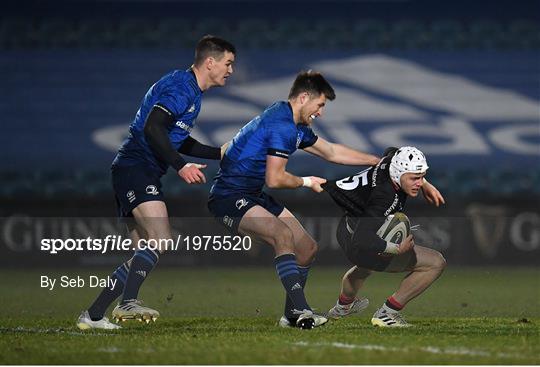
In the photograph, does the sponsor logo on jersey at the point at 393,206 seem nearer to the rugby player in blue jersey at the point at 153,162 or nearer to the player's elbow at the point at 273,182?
the player's elbow at the point at 273,182

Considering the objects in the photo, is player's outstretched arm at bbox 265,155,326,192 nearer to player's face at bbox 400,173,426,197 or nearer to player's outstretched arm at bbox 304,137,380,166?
player's face at bbox 400,173,426,197

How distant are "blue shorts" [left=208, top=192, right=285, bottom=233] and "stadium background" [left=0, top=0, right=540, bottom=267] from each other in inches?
418

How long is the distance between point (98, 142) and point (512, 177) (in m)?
7.61

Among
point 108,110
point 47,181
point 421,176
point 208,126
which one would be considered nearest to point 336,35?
point 208,126

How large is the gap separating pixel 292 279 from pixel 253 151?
101 centimetres

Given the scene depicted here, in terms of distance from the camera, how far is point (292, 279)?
303 inches

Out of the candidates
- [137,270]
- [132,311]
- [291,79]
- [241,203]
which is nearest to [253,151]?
[241,203]

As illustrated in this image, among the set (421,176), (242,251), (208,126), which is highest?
(421,176)

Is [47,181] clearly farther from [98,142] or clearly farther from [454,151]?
[454,151]

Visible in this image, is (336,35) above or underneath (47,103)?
above

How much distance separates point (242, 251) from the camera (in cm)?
1628

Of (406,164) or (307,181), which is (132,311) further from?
(406,164)

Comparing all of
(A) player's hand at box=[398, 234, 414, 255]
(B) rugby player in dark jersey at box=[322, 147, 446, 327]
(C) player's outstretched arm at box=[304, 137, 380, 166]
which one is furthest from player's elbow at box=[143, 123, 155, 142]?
(A) player's hand at box=[398, 234, 414, 255]

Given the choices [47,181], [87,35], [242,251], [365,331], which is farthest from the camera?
[87,35]
